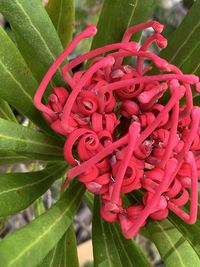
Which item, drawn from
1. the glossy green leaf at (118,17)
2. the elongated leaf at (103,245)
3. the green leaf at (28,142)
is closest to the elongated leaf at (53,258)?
the elongated leaf at (103,245)

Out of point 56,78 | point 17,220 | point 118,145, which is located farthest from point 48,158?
point 17,220

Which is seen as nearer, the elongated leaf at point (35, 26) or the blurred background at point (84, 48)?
the elongated leaf at point (35, 26)

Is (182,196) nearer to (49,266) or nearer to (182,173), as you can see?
(182,173)

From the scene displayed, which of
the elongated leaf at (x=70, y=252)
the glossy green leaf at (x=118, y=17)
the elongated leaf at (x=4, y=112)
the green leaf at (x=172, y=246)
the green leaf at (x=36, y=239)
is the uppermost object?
the glossy green leaf at (x=118, y=17)

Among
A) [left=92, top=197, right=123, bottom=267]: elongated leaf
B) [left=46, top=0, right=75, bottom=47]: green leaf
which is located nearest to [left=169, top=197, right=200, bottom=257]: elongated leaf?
[left=92, top=197, right=123, bottom=267]: elongated leaf

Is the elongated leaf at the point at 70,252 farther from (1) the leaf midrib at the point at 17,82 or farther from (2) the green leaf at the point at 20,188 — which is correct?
(1) the leaf midrib at the point at 17,82

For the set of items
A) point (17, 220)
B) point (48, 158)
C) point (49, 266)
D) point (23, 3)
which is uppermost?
point (23, 3)

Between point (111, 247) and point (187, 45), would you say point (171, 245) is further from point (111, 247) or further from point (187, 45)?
point (187, 45)
